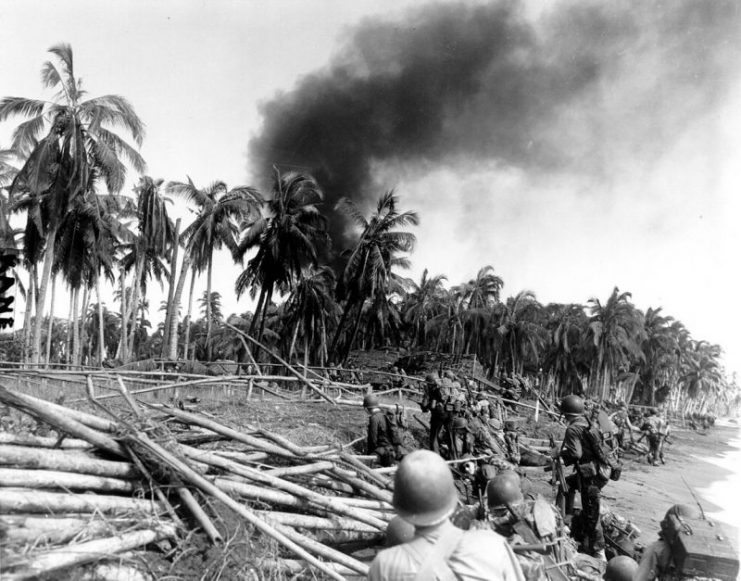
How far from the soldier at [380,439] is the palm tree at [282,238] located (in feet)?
64.6

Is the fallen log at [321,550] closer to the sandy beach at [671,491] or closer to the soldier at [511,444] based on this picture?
the sandy beach at [671,491]

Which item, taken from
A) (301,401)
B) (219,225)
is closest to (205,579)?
(301,401)

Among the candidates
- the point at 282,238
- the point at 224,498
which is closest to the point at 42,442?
the point at 224,498

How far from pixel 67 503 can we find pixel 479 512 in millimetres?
3399

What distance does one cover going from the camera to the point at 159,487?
149 inches

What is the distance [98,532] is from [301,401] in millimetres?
10467

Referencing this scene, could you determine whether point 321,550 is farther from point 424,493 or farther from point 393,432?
point 393,432

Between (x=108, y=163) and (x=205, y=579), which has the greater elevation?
(x=108, y=163)

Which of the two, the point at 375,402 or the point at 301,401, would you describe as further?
the point at 301,401

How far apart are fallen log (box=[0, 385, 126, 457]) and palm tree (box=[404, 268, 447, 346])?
47943 millimetres

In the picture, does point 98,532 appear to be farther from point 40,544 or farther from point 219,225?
point 219,225

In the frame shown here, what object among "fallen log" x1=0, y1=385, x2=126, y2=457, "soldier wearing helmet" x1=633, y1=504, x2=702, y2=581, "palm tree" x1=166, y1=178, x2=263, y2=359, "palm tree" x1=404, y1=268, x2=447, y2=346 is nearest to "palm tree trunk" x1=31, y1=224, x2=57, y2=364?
"palm tree" x1=166, y1=178, x2=263, y2=359

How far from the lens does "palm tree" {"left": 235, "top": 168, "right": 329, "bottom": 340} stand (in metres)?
27.6

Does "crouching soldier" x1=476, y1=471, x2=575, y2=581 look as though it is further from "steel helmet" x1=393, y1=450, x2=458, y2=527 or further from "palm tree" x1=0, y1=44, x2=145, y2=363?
"palm tree" x1=0, y1=44, x2=145, y2=363
